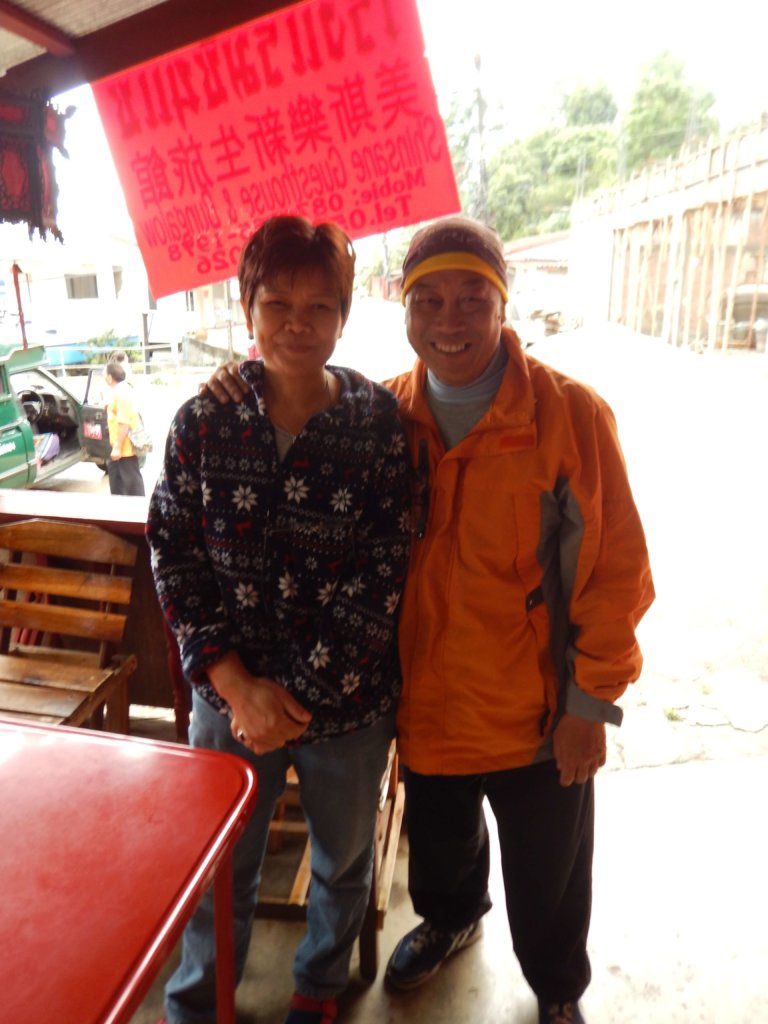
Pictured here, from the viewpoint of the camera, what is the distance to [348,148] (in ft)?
4.83

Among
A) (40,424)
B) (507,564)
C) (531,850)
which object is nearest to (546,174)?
(507,564)

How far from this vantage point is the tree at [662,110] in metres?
2.26

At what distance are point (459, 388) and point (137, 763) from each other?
2.54 ft

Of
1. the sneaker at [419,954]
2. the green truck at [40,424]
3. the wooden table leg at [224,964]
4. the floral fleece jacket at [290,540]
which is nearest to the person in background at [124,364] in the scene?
the green truck at [40,424]

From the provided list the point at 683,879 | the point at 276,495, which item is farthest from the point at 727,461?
the point at 276,495

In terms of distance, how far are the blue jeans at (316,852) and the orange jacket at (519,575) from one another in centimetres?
15

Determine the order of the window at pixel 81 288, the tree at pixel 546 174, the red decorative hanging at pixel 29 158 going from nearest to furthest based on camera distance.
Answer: the red decorative hanging at pixel 29 158
the tree at pixel 546 174
the window at pixel 81 288

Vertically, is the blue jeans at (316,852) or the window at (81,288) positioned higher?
the window at (81,288)

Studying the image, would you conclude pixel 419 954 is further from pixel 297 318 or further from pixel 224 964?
pixel 297 318

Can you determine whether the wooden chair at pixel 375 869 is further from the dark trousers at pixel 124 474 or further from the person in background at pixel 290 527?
the dark trousers at pixel 124 474

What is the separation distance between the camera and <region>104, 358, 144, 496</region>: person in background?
530cm

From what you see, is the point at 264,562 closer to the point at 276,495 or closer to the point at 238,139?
the point at 276,495

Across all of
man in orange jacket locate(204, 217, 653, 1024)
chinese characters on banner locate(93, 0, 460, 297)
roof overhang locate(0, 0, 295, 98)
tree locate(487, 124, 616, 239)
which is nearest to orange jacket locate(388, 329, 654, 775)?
man in orange jacket locate(204, 217, 653, 1024)

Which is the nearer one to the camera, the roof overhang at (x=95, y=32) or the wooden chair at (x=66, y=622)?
the roof overhang at (x=95, y=32)
